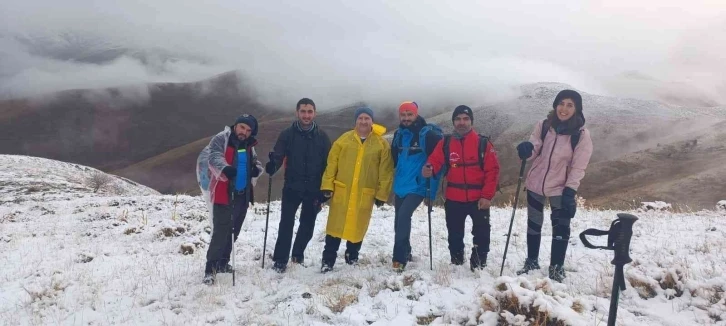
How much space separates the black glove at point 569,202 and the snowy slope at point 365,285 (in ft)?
3.11

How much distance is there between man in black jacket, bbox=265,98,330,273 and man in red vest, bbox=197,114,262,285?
45 centimetres

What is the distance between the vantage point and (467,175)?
7020 millimetres

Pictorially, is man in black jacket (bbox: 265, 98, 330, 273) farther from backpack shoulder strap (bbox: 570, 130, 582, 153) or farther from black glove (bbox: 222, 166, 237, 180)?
backpack shoulder strap (bbox: 570, 130, 582, 153)

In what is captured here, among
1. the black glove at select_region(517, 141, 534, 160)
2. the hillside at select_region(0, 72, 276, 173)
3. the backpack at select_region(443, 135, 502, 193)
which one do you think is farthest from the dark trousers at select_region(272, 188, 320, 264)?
the hillside at select_region(0, 72, 276, 173)

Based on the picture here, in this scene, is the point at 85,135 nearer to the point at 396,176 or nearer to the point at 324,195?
the point at 324,195

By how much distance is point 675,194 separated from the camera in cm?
4588

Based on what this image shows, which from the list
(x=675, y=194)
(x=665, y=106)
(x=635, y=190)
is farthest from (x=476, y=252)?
(x=665, y=106)

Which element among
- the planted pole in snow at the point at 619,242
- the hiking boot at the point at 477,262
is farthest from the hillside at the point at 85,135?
the planted pole in snow at the point at 619,242

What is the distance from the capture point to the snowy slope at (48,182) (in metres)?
27.4

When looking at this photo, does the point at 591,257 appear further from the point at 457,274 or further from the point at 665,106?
the point at 665,106

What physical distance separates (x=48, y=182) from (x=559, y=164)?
116 ft

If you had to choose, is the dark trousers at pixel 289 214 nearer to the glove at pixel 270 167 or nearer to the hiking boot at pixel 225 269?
the glove at pixel 270 167

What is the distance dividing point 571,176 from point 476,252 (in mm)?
1825

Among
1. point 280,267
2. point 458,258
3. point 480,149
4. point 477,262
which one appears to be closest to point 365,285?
point 458,258
